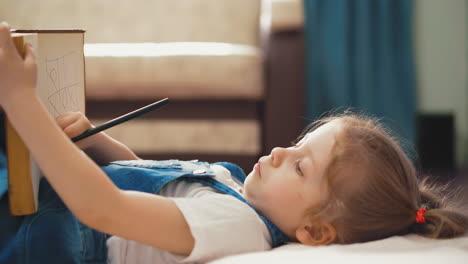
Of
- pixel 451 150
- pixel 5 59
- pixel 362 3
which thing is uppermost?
pixel 362 3

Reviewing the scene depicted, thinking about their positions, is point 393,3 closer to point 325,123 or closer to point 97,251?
point 325,123

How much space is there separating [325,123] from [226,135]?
1230 mm

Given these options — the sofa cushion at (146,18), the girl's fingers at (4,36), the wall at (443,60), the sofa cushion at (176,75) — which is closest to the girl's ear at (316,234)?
the girl's fingers at (4,36)

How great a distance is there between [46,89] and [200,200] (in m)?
0.29

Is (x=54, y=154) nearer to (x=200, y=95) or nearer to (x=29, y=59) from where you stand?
(x=29, y=59)

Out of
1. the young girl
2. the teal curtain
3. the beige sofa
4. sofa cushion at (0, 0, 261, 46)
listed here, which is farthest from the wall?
the young girl

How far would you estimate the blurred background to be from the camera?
77.9 inches

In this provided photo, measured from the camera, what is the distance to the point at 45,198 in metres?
0.81

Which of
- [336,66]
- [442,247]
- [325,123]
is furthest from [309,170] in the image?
[336,66]

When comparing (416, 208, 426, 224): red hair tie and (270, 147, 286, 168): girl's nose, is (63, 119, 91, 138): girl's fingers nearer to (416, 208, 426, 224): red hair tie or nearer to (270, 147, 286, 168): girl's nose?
(270, 147, 286, 168): girl's nose

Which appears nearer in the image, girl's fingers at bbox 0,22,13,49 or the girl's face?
girl's fingers at bbox 0,22,13,49

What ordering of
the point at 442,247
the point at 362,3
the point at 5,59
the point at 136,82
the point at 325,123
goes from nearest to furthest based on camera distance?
the point at 5,59 < the point at 442,247 < the point at 325,123 < the point at 136,82 < the point at 362,3

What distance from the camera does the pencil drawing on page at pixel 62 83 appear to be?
32.5 inches

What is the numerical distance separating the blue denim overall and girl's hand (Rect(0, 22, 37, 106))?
0.66ft
